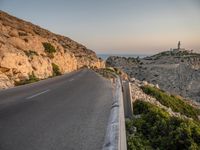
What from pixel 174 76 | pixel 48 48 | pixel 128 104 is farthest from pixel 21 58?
pixel 174 76

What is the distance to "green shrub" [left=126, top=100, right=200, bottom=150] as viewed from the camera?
7002 mm

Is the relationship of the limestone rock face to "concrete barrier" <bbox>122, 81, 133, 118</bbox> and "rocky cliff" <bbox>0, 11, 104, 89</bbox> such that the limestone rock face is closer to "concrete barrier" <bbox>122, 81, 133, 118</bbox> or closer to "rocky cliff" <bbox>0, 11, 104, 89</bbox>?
"rocky cliff" <bbox>0, 11, 104, 89</bbox>

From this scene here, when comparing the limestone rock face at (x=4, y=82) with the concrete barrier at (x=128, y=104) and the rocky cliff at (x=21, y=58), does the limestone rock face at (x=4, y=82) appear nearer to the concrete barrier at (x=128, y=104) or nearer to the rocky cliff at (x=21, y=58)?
the rocky cliff at (x=21, y=58)

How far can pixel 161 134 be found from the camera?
8.12m

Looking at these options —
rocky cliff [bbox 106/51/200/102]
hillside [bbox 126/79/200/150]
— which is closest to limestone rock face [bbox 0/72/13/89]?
hillside [bbox 126/79/200/150]

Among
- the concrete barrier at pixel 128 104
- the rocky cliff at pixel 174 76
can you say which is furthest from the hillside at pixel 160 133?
the rocky cliff at pixel 174 76

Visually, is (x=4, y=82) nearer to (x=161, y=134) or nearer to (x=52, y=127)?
(x=52, y=127)

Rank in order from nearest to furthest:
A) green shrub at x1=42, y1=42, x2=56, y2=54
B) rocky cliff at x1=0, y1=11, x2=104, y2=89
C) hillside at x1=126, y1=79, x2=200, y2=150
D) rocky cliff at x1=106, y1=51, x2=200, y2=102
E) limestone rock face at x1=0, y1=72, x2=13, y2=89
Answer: hillside at x1=126, y1=79, x2=200, y2=150 → limestone rock face at x1=0, y1=72, x2=13, y2=89 → rocky cliff at x1=0, y1=11, x2=104, y2=89 → green shrub at x1=42, y1=42, x2=56, y2=54 → rocky cliff at x1=106, y1=51, x2=200, y2=102

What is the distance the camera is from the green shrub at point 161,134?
700 centimetres

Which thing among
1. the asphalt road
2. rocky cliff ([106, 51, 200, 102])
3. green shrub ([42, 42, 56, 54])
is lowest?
rocky cliff ([106, 51, 200, 102])

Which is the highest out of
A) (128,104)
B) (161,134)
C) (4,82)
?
(128,104)

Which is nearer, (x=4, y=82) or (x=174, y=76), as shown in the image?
(x=4, y=82)

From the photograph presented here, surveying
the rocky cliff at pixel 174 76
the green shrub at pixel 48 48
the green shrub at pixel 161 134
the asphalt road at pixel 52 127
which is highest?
the green shrub at pixel 48 48

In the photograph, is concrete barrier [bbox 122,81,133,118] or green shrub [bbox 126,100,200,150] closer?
green shrub [bbox 126,100,200,150]
